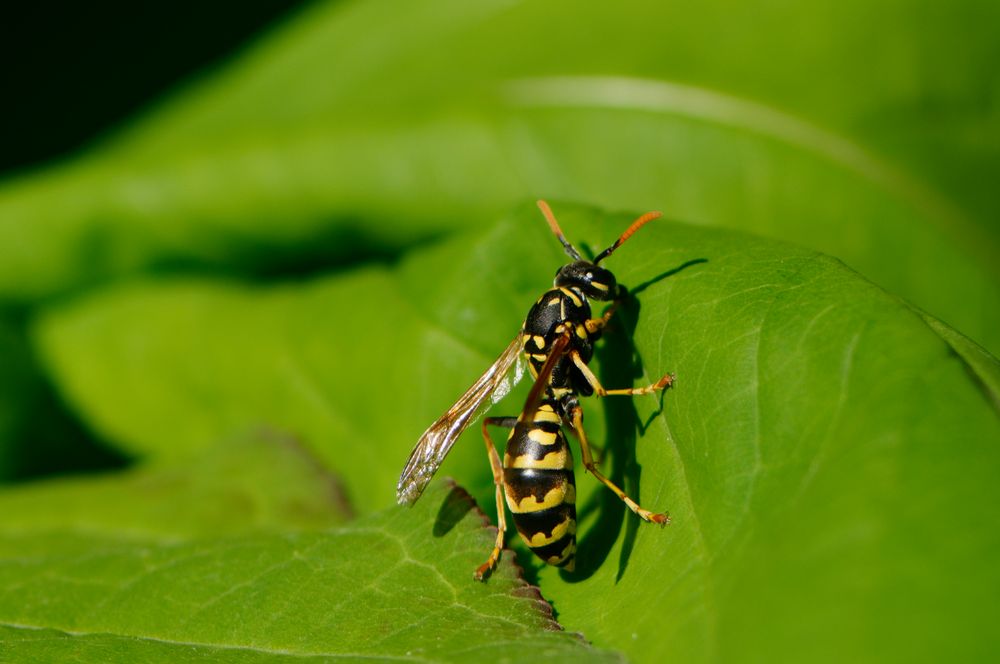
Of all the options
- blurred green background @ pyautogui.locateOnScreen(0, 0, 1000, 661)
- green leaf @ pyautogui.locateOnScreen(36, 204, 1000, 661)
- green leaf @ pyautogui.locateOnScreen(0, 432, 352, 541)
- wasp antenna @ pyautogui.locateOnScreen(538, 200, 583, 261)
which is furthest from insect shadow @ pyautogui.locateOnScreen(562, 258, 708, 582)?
green leaf @ pyautogui.locateOnScreen(0, 432, 352, 541)

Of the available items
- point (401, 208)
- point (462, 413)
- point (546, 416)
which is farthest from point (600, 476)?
point (401, 208)

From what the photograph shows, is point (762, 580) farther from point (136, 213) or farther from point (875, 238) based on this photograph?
point (136, 213)

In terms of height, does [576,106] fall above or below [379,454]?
above

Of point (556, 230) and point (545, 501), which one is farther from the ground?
point (556, 230)

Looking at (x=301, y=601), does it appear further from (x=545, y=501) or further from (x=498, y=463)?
(x=498, y=463)

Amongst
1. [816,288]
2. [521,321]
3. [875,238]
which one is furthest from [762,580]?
[875,238]

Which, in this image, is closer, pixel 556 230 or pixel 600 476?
pixel 600 476

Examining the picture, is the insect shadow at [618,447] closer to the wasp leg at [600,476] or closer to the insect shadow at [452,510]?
the wasp leg at [600,476]
